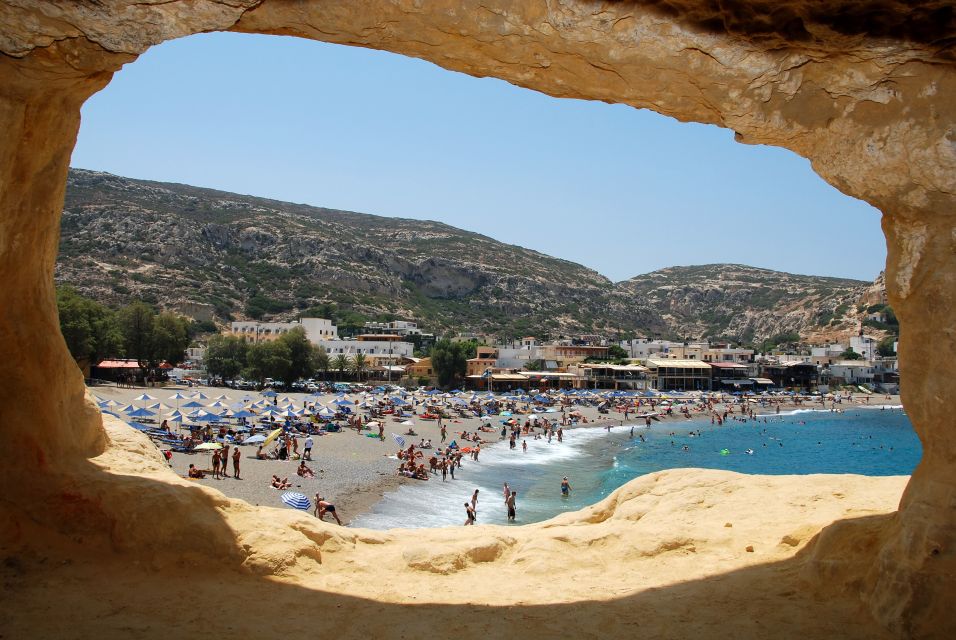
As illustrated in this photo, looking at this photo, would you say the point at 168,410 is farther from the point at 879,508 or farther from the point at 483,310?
the point at 483,310

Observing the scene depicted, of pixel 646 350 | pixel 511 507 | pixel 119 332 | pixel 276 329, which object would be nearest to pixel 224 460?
pixel 511 507

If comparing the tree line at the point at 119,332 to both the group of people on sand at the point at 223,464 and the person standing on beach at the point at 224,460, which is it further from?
the group of people on sand at the point at 223,464

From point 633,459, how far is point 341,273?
96194 millimetres

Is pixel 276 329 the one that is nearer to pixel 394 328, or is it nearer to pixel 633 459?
pixel 394 328

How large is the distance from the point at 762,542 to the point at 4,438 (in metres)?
8.81

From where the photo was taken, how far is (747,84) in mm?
6527

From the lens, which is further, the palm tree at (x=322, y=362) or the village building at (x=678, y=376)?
the village building at (x=678, y=376)

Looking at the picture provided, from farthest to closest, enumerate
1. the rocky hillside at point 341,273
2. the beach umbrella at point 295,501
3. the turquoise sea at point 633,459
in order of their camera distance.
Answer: the rocky hillside at point 341,273, the turquoise sea at point 633,459, the beach umbrella at point 295,501

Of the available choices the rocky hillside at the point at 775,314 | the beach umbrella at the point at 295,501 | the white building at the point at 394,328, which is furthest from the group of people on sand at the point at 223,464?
the rocky hillside at the point at 775,314

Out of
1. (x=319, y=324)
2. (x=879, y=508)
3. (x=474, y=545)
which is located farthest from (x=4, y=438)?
(x=319, y=324)

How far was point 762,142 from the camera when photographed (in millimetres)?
7031

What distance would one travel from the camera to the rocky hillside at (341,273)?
107750 millimetres

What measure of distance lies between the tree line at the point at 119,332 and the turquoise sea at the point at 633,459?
32.4m

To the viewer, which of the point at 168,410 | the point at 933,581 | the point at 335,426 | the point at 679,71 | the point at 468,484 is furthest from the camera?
the point at 335,426
